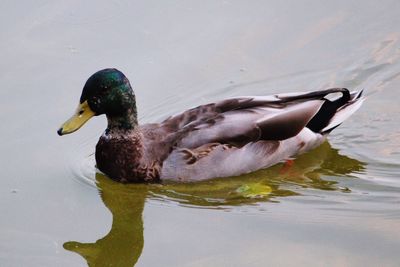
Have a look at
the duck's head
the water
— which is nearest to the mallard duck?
the duck's head

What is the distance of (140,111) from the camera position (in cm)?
854

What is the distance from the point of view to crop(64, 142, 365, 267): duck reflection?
6.96 m

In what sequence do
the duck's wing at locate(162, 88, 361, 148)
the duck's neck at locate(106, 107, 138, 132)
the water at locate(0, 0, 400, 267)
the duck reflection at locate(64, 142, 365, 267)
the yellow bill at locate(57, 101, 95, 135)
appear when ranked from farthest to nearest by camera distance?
the duck's neck at locate(106, 107, 138, 132) → the duck's wing at locate(162, 88, 361, 148) → the yellow bill at locate(57, 101, 95, 135) → the duck reflection at locate(64, 142, 365, 267) → the water at locate(0, 0, 400, 267)

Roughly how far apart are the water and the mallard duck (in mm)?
140

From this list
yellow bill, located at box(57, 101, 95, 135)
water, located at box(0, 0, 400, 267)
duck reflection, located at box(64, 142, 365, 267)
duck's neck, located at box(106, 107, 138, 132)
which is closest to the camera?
water, located at box(0, 0, 400, 267)

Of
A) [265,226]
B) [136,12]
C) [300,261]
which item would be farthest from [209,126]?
[136,12]

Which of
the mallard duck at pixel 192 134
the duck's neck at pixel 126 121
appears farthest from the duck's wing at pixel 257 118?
the duck's neck at pixel 126 121

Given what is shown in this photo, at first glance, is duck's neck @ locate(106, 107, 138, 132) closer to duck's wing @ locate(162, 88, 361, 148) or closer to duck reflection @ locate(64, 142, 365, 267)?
duck's wing @ locate(162, 88, 361, 148)

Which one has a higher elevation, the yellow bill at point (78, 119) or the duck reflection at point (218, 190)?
the yellow bill at point (78, 119)

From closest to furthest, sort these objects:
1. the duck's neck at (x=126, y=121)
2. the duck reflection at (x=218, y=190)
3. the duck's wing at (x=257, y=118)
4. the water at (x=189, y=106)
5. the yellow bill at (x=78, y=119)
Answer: the water at (x=189, y=106), the duck reflection at (x=218, y=190), the yellow bill at (x=78, y=119), the duck's wing at (x=257, y=118), the duck's neck at (x=126, y=121)

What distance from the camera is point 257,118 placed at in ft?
25.4

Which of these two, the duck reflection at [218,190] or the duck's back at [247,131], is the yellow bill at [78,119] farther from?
the duck's back at [247,131]

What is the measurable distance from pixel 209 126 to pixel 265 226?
1078 mm

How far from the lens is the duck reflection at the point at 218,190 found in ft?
22.9
